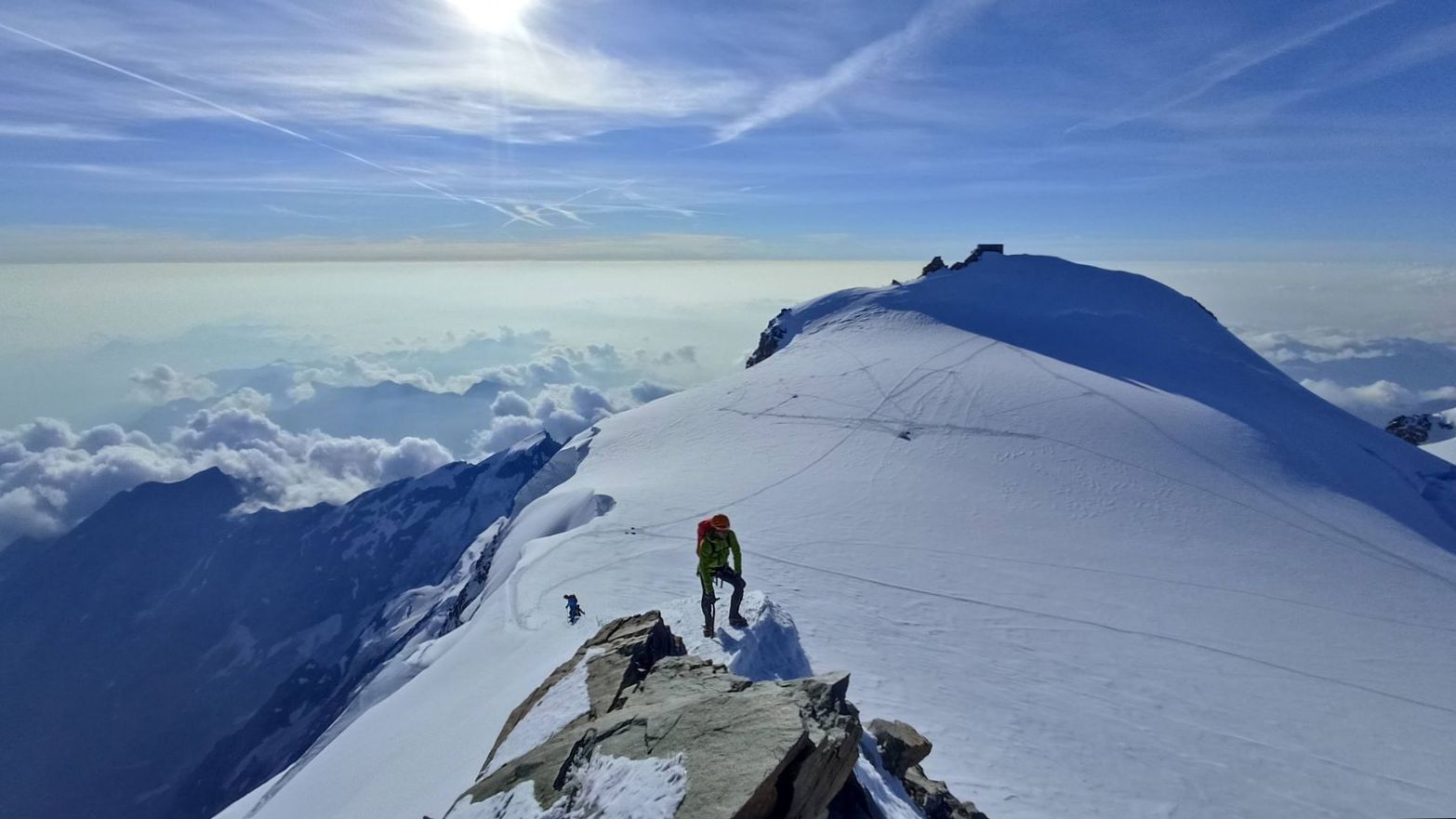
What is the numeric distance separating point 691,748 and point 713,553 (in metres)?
5.97

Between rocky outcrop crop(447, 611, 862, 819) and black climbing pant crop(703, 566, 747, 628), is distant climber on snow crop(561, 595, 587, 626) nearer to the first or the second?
black climbing pant crop(703, 566, 747, 628)

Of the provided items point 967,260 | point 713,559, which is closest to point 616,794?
point 713,559

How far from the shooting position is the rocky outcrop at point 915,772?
Answer: 10102mm

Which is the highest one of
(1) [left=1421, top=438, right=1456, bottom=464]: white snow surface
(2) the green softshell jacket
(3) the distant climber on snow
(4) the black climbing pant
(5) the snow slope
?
(2) the green softshell jacket

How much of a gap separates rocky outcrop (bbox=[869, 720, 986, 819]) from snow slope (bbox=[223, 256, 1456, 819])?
139cm

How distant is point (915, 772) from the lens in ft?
34.9

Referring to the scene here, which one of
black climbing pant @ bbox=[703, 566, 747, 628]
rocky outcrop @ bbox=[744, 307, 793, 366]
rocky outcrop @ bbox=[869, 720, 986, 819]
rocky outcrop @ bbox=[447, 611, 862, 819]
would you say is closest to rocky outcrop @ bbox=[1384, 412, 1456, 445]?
rocky outcrop @ bbox=[744, 307, 793, 366]

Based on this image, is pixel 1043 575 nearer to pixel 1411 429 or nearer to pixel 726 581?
pixel 726 581

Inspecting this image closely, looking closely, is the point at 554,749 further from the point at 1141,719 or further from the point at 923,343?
the point at 923,343

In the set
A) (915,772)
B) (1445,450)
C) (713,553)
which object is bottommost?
(915,772)

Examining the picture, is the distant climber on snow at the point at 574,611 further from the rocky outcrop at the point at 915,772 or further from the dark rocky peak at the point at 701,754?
the rocky outcrop at the point at 915,772

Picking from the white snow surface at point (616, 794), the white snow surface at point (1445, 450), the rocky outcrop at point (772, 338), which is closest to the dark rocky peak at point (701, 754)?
the white snow surface at point (616, 794)

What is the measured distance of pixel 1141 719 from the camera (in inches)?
607

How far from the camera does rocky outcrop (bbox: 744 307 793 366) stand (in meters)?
67.8
